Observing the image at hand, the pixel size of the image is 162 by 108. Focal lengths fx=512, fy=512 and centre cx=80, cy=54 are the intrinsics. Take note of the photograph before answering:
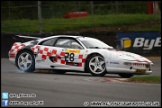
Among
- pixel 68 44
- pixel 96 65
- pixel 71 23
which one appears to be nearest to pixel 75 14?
pixel 71 23

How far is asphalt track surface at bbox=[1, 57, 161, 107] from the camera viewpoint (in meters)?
8.88

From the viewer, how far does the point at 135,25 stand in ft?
98.7

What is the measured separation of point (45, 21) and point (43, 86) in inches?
751

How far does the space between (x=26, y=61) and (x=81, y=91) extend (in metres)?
5.19

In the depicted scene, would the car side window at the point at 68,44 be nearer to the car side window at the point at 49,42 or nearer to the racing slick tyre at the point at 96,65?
the car side window at the point at 49,42

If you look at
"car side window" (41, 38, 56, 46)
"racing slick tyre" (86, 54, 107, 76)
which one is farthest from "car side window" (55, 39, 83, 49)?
"racing slick tyre" (86, 54, 107, 76)

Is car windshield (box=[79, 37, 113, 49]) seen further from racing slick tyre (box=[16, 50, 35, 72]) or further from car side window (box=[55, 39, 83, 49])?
racing slick tyre (box=[16, 50, 35, 72])

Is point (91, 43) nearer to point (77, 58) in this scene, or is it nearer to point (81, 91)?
point (77, 58)

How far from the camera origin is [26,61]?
1509 cm

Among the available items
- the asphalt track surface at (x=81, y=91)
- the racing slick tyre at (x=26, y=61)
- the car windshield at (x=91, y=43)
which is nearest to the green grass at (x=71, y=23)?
the racing slick tyre at (x=26, y=61)

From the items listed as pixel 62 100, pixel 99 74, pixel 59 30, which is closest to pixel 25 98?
pixel 62 100

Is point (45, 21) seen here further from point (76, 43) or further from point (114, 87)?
point (114, 87)

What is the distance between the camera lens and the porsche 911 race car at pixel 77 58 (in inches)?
549

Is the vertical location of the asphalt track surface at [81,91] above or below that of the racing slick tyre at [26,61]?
below
